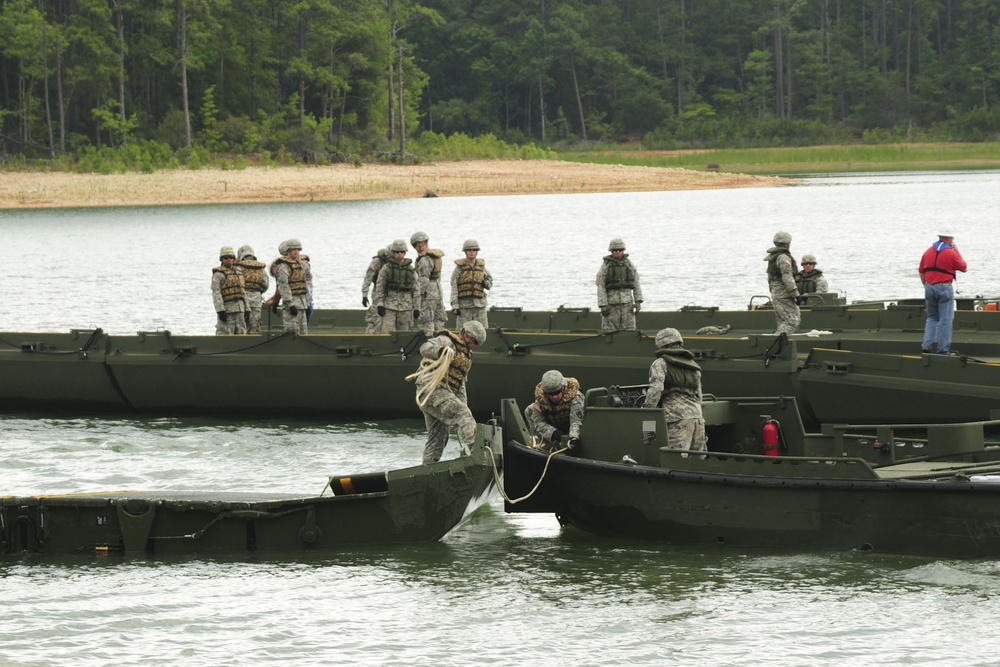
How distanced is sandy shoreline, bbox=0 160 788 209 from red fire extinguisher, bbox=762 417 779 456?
6088cm

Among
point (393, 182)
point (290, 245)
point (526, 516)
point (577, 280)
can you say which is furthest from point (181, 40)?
point (526, 516)

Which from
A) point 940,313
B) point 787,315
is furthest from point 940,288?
point 787,315

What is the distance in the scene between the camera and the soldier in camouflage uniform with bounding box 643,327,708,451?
43.6 feet

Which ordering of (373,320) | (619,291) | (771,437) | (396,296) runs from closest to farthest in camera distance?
(771,437) → (619,291) → (396,296) → (373,320)

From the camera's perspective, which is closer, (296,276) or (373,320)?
(373,320)

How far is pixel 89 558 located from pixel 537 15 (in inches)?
4235

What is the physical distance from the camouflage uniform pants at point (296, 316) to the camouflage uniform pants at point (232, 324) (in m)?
0.58

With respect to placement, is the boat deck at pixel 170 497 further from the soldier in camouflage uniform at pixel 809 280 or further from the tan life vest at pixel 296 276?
the soldier in camouflage uniform at pixel 809 280

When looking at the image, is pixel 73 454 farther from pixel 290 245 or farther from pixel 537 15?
pixel 537 15

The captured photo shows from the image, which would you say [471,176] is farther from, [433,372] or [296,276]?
[433,372]

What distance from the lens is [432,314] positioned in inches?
789

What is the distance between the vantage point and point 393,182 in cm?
7894

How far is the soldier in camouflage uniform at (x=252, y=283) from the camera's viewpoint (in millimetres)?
21203

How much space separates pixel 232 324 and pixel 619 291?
208 inches
